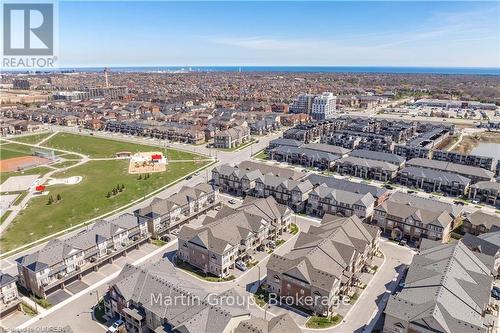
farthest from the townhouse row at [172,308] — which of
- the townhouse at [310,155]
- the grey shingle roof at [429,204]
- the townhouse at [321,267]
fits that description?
the townhouse at [310,155]

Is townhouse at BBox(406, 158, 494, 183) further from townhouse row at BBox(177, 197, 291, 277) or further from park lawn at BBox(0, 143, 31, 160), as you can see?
park lawn at BBox(0, 143, 31, 160)

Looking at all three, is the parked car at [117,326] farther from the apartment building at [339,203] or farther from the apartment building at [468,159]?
the apartment building at [468,159]

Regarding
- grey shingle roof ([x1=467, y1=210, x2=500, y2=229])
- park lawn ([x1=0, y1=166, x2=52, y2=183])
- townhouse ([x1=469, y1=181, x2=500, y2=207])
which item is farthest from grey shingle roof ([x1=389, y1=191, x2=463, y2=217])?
park lawn ([x1=0, y1=166, x2=52, y2=183])

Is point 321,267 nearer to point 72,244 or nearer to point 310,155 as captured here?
point 72,244

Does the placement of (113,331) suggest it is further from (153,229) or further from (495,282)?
(495,282)

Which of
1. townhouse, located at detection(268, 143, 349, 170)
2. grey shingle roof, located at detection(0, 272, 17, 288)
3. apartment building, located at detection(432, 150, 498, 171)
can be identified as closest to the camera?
grey shingle roof, located at detection(0, 272, 17, 288)

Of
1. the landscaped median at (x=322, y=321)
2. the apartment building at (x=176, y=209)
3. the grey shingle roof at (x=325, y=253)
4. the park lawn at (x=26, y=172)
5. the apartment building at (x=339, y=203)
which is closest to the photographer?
the landscaped median at (x=322, y=321)
